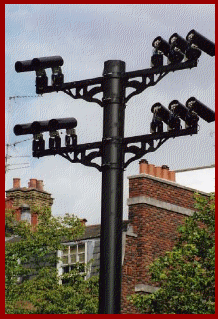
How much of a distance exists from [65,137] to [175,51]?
86.3 inches

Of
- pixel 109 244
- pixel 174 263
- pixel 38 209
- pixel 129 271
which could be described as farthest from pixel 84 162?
pixel 38 209

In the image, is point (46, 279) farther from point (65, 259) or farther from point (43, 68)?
point (43, 68)

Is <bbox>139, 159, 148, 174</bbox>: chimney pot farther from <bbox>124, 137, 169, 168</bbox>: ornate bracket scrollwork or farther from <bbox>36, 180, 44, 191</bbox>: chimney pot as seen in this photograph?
<bbox>124, 137, 169, 168</bbox>: ornate bracket scrollwork

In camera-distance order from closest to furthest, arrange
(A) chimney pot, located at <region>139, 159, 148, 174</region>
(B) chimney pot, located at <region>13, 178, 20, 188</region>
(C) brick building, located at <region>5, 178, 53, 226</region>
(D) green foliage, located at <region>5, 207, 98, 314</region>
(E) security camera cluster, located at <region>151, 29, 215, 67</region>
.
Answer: (E) security camera cluster, located at <region>151, 29, 215, 67</region>, (D) green foliage, located at <region>5, 207, 98, 314</region>, (A) chimney pot, located at <region>139, 159, 148, 174</region>, (C) brick building, located at <region>5, 178, 53, 226</region>, (B) chimney pot, located at <region>13, 178, 20, 188</region>

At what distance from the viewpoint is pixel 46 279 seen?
3509 centimetres

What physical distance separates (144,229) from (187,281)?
731 cm

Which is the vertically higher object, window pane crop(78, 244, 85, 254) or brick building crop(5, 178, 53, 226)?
brick building crop(5, 178, 53, 226)

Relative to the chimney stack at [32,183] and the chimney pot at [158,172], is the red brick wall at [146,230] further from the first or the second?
the chimney stack at [32,183]

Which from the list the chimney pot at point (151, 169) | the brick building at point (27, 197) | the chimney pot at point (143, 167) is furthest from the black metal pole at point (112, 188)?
the brick building at point (27, 197)

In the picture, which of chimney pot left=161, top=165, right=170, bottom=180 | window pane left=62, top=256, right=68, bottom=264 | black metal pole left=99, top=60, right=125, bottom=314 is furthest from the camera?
chimney pot left=161, top=165, right=170, bottom=180

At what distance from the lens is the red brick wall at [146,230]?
116 feet

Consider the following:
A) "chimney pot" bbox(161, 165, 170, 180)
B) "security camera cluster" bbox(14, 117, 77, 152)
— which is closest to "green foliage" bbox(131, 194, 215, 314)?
"chimney pot" bbox(161, 165, 170, 180)

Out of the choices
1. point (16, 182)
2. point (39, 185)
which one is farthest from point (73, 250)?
point (16, 182)

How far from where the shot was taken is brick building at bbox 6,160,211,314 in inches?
1400
